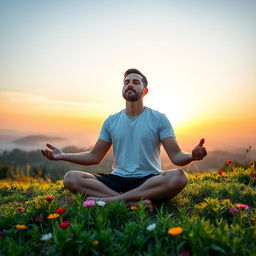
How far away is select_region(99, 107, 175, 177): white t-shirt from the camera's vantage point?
16.1 ft

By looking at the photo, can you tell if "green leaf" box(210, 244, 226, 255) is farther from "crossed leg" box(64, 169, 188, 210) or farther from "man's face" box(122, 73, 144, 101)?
"man's face" box(122, 73, 144, 101)

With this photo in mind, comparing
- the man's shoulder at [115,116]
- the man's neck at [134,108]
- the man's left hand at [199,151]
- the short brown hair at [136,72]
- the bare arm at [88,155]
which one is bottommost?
the bare arm at [88,155]

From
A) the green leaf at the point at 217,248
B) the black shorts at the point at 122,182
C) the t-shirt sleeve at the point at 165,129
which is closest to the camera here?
the green leaf at the point at 217,248

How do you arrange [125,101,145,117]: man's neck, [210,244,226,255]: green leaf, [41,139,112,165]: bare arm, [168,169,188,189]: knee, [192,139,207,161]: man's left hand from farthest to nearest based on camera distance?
1. [125,101,145,117]: man's neck
2. [41,139,112,165]: bare arm
3. [168,169,188,189]: knee
4. [192,139,207,161]: man's left hand
5. [210,244,226,255]: green leaf

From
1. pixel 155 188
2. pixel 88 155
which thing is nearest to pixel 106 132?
pixel 88 155

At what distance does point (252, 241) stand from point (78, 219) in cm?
184

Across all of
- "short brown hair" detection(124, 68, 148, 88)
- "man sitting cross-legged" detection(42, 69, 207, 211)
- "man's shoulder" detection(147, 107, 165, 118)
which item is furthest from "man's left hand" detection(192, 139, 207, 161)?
"short brown hair" detection(124, 68, 148, 88)

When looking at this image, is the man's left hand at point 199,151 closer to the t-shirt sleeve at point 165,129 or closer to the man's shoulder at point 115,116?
the t-shirt sleeve at point 165,129

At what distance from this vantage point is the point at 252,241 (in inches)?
121

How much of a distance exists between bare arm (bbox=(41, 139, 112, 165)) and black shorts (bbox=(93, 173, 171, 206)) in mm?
453

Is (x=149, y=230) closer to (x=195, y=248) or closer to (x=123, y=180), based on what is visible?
(x=195, y=248)

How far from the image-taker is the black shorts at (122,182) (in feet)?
15.5

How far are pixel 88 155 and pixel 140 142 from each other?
101cm

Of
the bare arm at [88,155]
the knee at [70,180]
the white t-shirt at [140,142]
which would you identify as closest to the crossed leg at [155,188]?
the knee at [70,180]
